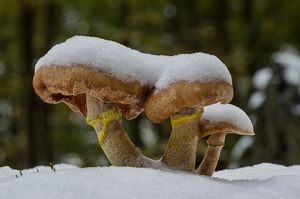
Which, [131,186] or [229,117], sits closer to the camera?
[131,186]

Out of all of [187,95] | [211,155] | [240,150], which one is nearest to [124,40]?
[240,150]

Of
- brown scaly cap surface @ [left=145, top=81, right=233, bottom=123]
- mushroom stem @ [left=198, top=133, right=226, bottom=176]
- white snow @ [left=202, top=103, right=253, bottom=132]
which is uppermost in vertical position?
brown scaly cap surface @ [left=145, top=81, right=233, bottom=123]

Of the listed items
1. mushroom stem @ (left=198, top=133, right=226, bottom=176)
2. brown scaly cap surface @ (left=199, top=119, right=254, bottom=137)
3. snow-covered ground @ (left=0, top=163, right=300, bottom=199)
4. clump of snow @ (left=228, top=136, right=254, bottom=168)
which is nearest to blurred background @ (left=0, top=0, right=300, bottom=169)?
→ clump of snow @ (left=228, top=136, right=254, bottom=168)

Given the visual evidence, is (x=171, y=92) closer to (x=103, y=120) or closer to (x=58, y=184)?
(x=103, y=120)

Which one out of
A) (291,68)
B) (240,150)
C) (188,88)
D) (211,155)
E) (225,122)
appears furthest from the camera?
(240,150)

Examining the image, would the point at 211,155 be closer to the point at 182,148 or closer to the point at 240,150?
the point at 182,148

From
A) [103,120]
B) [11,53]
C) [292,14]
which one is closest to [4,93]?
[11,53]

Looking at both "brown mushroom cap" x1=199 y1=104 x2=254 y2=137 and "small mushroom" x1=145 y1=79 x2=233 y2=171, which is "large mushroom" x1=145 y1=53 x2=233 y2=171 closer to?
"small mushroom" x1=145 y1=79 x2=233 y2=171
